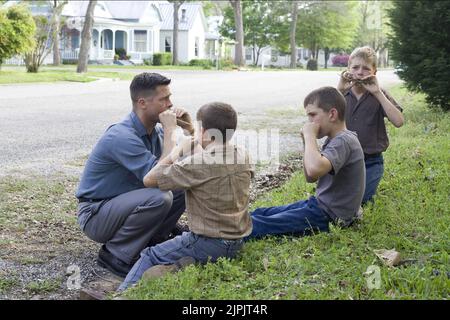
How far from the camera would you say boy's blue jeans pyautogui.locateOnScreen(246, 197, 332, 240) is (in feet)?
16.6

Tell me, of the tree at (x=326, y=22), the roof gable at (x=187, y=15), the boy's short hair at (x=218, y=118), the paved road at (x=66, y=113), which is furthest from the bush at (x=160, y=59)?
the boy's short hair at (x=218, y=118)

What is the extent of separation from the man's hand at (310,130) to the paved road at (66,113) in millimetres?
4013

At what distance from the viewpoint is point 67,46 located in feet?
189

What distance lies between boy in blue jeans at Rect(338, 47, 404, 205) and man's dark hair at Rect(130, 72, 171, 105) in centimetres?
207

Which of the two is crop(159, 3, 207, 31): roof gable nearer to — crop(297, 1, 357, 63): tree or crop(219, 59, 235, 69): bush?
crop(297, 1, 357, 63): tree

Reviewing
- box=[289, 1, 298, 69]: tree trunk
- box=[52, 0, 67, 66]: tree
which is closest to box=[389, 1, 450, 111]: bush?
box=[52, 0, 67, 66]: tree

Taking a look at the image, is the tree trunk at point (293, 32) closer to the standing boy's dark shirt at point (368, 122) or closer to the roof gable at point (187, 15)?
the roof gable at point (187, 15)

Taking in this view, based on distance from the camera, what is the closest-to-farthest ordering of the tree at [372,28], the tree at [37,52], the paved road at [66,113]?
the paved road at [66,113] → the tree at [37,52] → the tree at [372,28]

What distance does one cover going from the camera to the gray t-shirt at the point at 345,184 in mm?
4852

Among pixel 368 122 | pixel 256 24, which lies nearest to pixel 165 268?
pixel 368 122

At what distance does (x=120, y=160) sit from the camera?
4.63m

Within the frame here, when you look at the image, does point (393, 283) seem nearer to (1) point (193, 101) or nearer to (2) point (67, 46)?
(1) point (193, 101)
